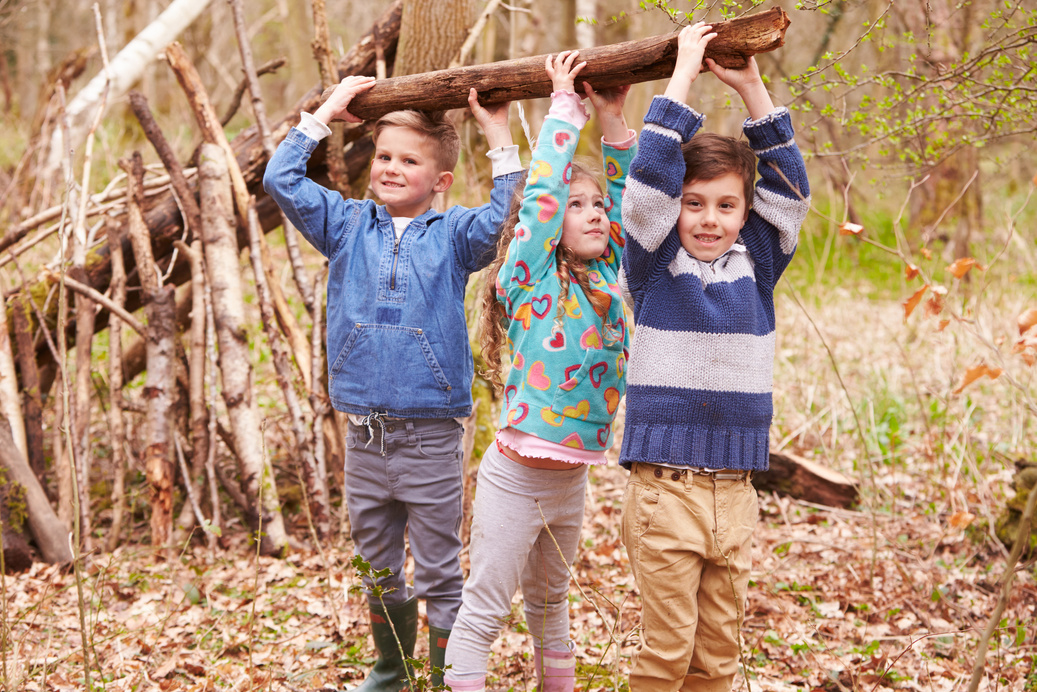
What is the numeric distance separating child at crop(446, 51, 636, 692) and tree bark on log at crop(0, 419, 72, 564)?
240 cm

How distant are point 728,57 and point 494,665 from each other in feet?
7.39

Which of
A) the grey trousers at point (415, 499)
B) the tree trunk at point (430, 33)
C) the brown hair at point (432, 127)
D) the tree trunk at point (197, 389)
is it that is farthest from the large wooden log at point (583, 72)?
the tree trunk at point (197, 389)

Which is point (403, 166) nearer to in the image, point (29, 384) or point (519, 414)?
point (519, 414)

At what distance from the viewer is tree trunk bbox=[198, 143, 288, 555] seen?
3816 millimetres

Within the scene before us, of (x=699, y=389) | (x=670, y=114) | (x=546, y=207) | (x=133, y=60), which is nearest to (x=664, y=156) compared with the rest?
(x=670, y=114)

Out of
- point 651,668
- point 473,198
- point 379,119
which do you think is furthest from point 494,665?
point 473,198

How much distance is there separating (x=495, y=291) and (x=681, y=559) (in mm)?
941

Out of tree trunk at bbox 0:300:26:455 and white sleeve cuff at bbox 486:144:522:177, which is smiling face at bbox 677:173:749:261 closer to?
white sleeve cuff at bbox 486:144:522:177

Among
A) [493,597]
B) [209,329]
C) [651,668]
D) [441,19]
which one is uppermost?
[441,19]

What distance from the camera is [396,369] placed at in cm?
244

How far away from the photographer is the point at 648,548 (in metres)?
2.09

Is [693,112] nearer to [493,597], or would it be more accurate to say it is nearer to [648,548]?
[648,548]

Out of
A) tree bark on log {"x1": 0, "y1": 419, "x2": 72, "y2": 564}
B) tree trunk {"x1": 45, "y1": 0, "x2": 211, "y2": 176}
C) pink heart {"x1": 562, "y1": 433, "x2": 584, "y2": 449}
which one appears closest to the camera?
pink heart {"x1": 562, "y1": 433, "x2": 584, "y2": 449}

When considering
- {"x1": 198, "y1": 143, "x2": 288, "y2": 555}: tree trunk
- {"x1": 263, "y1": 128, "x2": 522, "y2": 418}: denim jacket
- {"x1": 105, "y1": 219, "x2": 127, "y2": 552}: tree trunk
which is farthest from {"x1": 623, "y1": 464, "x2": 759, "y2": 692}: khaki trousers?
{"x1": 105, "y1": 219, "x2": 127, "y2": 552}: tree trunk
